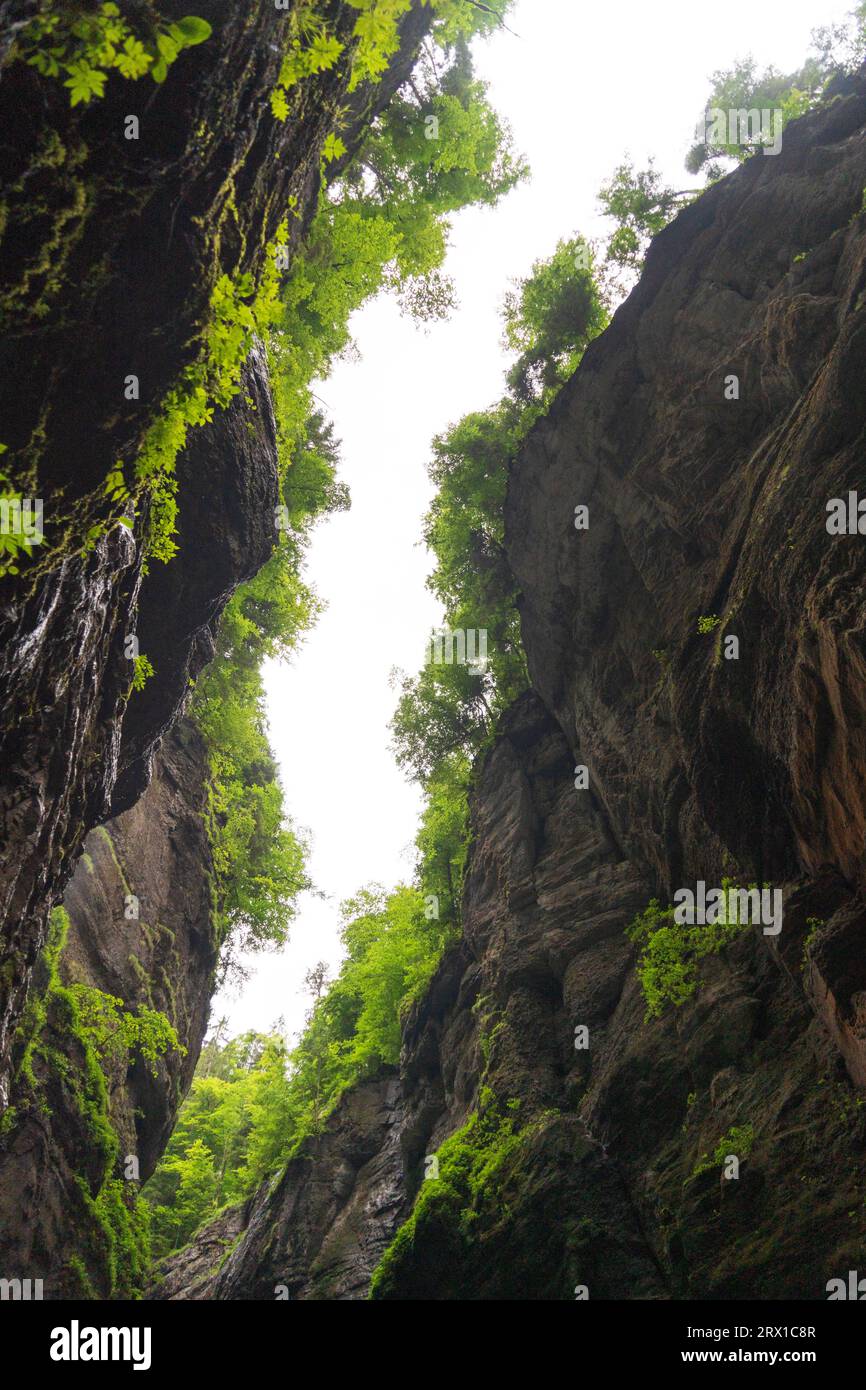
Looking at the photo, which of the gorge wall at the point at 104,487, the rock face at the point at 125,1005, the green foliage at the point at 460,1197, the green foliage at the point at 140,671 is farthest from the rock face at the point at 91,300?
the green foliage at the point at 460,1197

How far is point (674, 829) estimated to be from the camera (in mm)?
13148

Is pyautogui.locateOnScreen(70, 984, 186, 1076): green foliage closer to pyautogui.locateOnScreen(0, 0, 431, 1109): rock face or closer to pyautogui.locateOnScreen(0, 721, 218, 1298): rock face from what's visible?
pyautogui.locateOnScreen(0, 721, 218, 1298): rock face

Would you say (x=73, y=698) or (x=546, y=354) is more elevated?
(x=546, y=354)

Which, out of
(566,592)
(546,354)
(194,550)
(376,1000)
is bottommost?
(376,1000)

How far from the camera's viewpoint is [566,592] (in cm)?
1758

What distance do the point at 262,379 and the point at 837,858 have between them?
1065 cm

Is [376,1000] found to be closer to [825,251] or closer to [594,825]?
[594,825]

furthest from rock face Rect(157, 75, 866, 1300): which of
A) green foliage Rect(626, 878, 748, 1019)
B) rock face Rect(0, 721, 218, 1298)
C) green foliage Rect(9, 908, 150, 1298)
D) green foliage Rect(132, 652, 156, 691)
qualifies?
green foliage Rect(132, 652, 156, 691)

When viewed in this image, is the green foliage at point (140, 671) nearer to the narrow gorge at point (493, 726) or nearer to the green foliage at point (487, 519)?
the narrow gorge at point (493, 726)

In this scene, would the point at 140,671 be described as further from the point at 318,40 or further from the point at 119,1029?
the point at 119,1029

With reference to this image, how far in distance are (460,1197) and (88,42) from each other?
562 inches

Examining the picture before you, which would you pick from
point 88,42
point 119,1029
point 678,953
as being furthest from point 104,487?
point 119,1029

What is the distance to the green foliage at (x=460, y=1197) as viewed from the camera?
11.4 m

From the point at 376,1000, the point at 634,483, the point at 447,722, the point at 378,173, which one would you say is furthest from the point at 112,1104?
the point at 378,173
